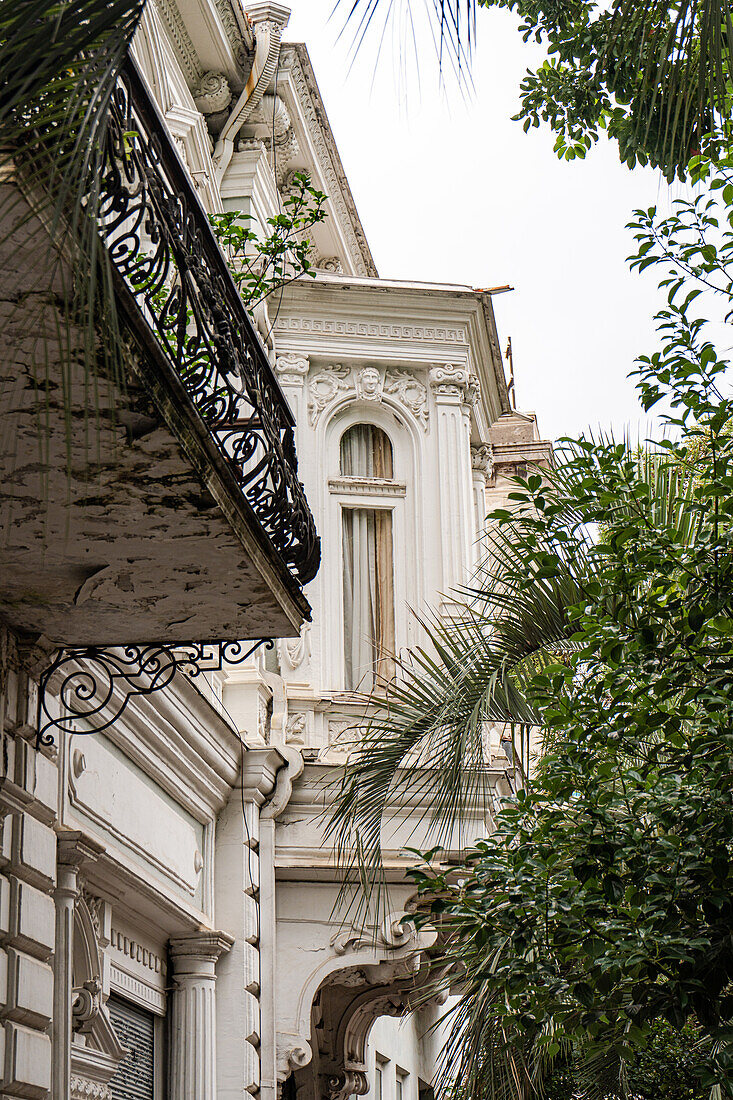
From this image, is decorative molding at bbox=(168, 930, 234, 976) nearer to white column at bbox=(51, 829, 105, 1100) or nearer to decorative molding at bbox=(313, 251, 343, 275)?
white column at bbox=(51, 829, 105, 1100)

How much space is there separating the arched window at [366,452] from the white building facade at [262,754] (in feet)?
0.06

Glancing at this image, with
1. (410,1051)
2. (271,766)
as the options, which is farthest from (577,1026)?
(410,1051)

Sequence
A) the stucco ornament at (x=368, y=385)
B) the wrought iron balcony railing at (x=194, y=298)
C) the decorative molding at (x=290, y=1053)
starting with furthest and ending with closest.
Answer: the stucco ornament at (x=368, y=385) < the decorative molding at (x=290, y=1053) < the wrought iron balcony railing at (x=194, y=298)

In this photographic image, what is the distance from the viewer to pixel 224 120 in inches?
471

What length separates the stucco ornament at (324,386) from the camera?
39.9 feet

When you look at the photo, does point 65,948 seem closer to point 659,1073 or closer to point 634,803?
point 634,803

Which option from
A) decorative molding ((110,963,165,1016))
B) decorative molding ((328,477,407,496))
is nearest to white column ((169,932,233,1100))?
decorative molding ((110,963,165,1016))

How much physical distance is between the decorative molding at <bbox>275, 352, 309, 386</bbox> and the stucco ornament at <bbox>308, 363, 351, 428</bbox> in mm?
131

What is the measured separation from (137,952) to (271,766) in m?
2.22

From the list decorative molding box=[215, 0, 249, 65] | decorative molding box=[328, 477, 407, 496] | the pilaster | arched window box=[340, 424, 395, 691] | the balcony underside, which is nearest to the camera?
the balcony underside

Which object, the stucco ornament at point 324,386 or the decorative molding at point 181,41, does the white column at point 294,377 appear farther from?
the decorative molding at point 181,41

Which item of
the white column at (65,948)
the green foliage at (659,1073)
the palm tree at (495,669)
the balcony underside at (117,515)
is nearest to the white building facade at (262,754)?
the white column at (65,948)

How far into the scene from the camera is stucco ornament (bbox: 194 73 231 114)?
460 inches

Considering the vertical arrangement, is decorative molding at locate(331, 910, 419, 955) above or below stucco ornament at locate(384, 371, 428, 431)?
below
